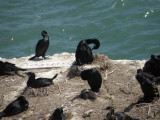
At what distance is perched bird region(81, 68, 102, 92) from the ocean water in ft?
38.4

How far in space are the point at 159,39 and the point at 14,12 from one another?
1226cm

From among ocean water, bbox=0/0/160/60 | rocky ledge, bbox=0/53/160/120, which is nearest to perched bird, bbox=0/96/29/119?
rocky ledge, bbox=0/53/160/120

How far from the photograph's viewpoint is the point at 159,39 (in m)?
27.2

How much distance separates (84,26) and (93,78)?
16065 millimetres

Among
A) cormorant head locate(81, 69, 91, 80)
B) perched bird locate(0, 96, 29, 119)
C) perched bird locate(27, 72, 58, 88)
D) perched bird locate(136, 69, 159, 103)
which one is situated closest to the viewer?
perched bird locate(136, 69, 159, 103)

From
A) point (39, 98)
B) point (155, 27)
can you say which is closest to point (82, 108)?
point (39, 98)

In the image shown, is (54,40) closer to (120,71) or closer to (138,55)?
(138,55)

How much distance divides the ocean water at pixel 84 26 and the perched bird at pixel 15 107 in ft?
43.9

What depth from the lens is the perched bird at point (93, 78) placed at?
46.6 feet

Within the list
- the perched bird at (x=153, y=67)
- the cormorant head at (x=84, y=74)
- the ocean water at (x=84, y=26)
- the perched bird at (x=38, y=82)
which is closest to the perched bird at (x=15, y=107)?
the perched bird at (x=38, y=82)

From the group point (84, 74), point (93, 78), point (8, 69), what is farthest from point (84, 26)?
point (93, 78)

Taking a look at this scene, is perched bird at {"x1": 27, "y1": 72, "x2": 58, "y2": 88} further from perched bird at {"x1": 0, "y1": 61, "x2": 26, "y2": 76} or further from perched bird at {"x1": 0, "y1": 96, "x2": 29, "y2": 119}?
perched bird at {"x1": 0, "y1": 61, "x2": 26, "y2": 76}

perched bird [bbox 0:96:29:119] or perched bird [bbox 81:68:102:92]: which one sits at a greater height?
perched bird [bbox 81:68:102:92]

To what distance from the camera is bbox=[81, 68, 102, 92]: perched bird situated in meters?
14.2
